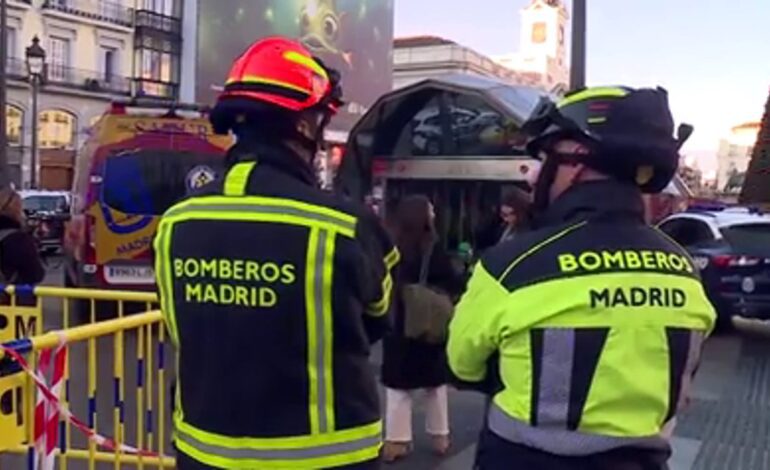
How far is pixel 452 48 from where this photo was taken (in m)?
66.6

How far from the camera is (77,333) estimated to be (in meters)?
4.04

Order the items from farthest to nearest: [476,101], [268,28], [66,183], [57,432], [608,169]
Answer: [268,28] → [66,183] → [476,101] → [57,432] → [608,169]

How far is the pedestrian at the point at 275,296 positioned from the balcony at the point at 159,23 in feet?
162

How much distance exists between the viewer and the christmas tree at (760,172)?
19984mm

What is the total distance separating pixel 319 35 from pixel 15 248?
49.3 m

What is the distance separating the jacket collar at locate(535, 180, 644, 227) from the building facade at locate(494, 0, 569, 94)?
94778 mm

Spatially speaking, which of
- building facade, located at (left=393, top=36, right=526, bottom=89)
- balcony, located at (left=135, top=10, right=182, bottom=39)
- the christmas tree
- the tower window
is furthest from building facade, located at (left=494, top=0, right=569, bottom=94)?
the christmas tree

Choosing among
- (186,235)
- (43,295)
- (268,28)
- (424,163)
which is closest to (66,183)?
(268,28)

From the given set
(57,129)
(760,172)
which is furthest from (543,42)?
(760,172)

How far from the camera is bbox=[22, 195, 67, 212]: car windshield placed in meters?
22.5

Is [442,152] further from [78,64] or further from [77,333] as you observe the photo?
[78,64]

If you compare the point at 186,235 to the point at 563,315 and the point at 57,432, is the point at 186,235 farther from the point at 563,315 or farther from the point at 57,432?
the point at 57,432

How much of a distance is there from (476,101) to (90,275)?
505 cm

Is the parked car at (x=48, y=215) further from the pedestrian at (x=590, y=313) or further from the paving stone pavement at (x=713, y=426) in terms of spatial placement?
the pedestrian at (x=590, y=313)
